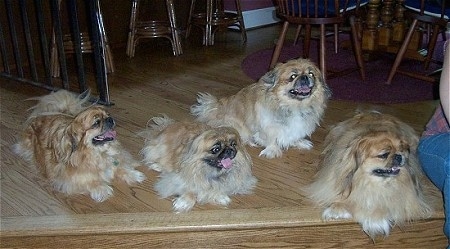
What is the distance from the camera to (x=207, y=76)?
337cm

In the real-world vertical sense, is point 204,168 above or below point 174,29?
below

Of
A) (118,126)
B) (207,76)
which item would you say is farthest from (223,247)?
(207,76)

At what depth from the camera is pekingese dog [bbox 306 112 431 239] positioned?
1620 millimetres

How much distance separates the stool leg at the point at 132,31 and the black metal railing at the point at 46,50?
0.31 metres

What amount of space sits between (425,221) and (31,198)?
151 cm

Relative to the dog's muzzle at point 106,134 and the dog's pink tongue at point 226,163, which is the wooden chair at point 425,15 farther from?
the dog's muzzle at point 106,134

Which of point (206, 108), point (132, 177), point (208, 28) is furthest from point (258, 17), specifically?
point (132, 177)

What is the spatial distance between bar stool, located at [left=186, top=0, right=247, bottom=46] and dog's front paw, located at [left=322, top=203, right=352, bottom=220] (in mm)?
2717

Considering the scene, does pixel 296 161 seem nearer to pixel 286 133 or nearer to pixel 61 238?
pixel 286 133

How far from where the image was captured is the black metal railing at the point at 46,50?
2781 millimetres

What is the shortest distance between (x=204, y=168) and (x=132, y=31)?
7.59 feet

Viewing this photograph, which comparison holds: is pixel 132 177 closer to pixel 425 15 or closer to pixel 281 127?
pixel 281 127

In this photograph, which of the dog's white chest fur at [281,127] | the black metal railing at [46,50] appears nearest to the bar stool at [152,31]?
the black metal railing at [46,50]

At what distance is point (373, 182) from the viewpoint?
5.43 feet
